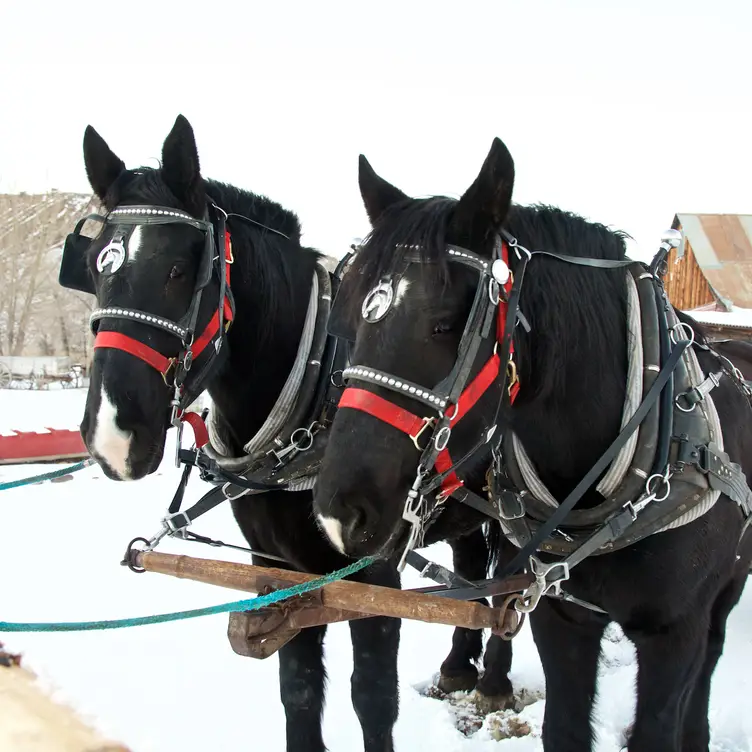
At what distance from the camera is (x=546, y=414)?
6.27 ft

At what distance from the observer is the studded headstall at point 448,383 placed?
1484 millimetres

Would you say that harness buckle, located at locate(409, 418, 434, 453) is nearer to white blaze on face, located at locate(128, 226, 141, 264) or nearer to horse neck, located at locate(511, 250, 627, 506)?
horse neck, located at locate(511, 250, 627, 506)

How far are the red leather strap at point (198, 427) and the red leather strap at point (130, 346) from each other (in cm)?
33

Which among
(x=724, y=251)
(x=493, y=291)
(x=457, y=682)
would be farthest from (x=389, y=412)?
(x=724, y=251)

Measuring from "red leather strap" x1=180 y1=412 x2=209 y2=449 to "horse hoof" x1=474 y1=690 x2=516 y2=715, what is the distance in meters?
2.12

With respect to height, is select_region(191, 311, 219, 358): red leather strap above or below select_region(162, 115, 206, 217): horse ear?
below

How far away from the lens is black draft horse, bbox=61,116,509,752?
2074 millimetres

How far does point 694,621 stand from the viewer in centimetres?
190

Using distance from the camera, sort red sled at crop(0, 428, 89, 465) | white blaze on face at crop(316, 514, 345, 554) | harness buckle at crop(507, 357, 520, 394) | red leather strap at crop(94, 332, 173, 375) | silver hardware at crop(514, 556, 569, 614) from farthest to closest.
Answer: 1. red sled at crop(0, 428, 89, 465)
2. red leather strap at crop(94, 332, 173, 375)
3. silver hardware at crop(514, 556, 569, 614)
4. harness buckle at crop(507, 357, 520, 394)
5. white blaze on face at crop(316, 514, 345, 554)

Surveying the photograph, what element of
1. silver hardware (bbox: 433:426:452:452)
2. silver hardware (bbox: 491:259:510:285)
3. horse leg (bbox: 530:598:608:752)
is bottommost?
horse leg (bbox: 530:598:608:752)

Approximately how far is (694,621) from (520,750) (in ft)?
5.18

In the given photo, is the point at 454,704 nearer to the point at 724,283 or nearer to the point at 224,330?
the point at 224,330

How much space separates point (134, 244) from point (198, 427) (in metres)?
0.69

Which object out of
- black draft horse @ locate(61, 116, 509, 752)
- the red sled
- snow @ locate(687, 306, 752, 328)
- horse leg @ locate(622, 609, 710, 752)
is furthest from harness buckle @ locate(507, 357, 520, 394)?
the red sled
